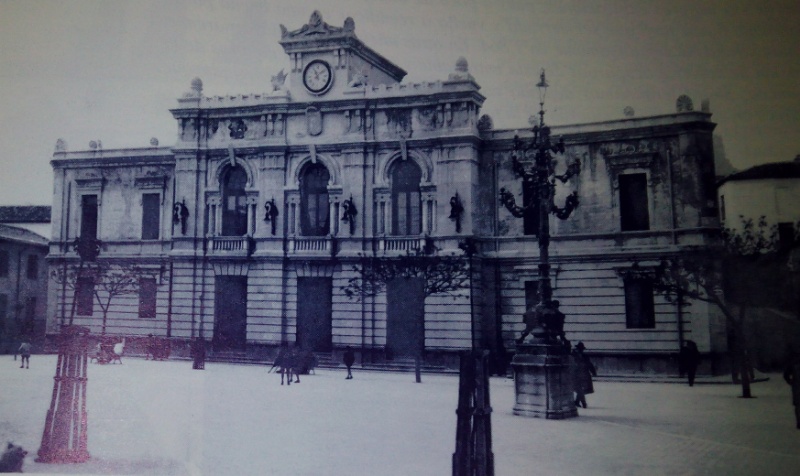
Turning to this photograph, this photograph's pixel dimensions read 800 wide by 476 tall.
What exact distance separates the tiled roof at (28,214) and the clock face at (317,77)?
584 cm

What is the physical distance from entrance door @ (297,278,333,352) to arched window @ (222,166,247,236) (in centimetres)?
168

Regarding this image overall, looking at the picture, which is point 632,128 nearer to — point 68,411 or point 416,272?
point 416,272

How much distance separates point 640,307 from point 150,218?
8.71 m

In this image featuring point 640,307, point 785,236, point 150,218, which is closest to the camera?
point 785,236

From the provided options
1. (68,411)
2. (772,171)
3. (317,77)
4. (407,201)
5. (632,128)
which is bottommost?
(68,411)

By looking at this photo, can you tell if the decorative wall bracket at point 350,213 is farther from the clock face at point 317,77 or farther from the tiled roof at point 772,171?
the tiled roof at point 772,171

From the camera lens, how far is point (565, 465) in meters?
7.77

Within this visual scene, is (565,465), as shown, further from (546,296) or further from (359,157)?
(359,157)

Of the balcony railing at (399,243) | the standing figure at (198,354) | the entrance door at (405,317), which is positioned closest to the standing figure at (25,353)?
the standing figure at (198,354)

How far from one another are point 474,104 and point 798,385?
290 inches

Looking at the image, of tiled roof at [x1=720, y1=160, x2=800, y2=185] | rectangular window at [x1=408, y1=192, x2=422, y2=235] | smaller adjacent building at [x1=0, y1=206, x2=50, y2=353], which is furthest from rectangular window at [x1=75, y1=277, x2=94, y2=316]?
tiled roof at [x1=720, y1=160, x2=800, y2=185]

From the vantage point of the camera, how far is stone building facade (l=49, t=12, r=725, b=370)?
11398mm

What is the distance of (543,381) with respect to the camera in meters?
10.0

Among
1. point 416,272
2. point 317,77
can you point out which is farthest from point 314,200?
point 416,272
